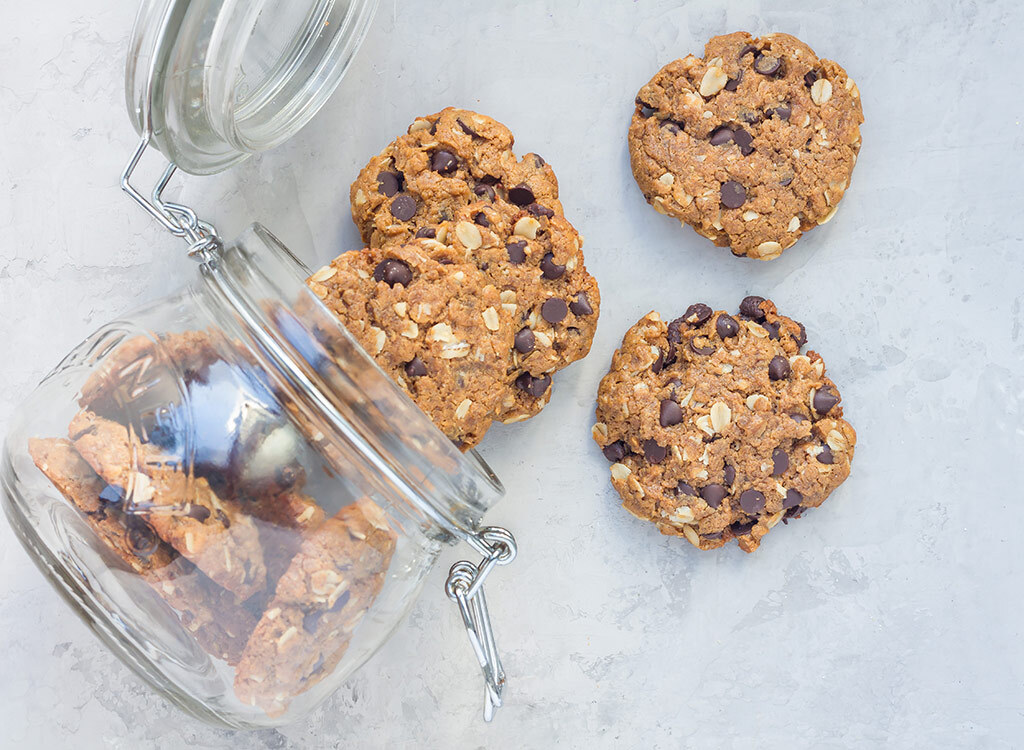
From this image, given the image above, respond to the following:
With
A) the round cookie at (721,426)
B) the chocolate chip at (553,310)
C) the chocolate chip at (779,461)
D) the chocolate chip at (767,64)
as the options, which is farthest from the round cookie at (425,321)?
the chocolate chip at (767,64)

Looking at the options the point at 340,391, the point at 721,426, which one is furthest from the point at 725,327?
the point at 340,391

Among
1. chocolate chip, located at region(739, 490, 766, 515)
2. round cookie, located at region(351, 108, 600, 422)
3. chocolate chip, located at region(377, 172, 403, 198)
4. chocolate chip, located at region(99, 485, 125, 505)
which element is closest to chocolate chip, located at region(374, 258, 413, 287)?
round cookie, located at region(351, 108, 600, 422)

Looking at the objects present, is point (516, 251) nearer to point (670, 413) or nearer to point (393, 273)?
point (393, 273)

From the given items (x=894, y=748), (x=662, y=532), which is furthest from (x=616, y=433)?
(x=894, y=748)

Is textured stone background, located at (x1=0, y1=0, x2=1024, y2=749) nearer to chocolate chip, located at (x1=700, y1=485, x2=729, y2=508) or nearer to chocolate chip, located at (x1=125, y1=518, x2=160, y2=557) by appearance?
chocolate chip, located at (x1=700, y1=485, x2=729, y2=508)

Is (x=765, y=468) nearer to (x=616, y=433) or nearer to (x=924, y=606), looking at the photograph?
(x=616, y=433)

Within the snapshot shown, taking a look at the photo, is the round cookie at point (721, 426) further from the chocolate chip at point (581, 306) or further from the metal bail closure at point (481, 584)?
the metal bail closure at point (481, 584)

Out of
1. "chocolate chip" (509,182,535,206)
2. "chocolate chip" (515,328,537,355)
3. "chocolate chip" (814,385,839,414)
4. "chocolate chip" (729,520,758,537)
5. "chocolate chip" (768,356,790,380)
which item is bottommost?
"chocolate chip" (729,520,758,537)
